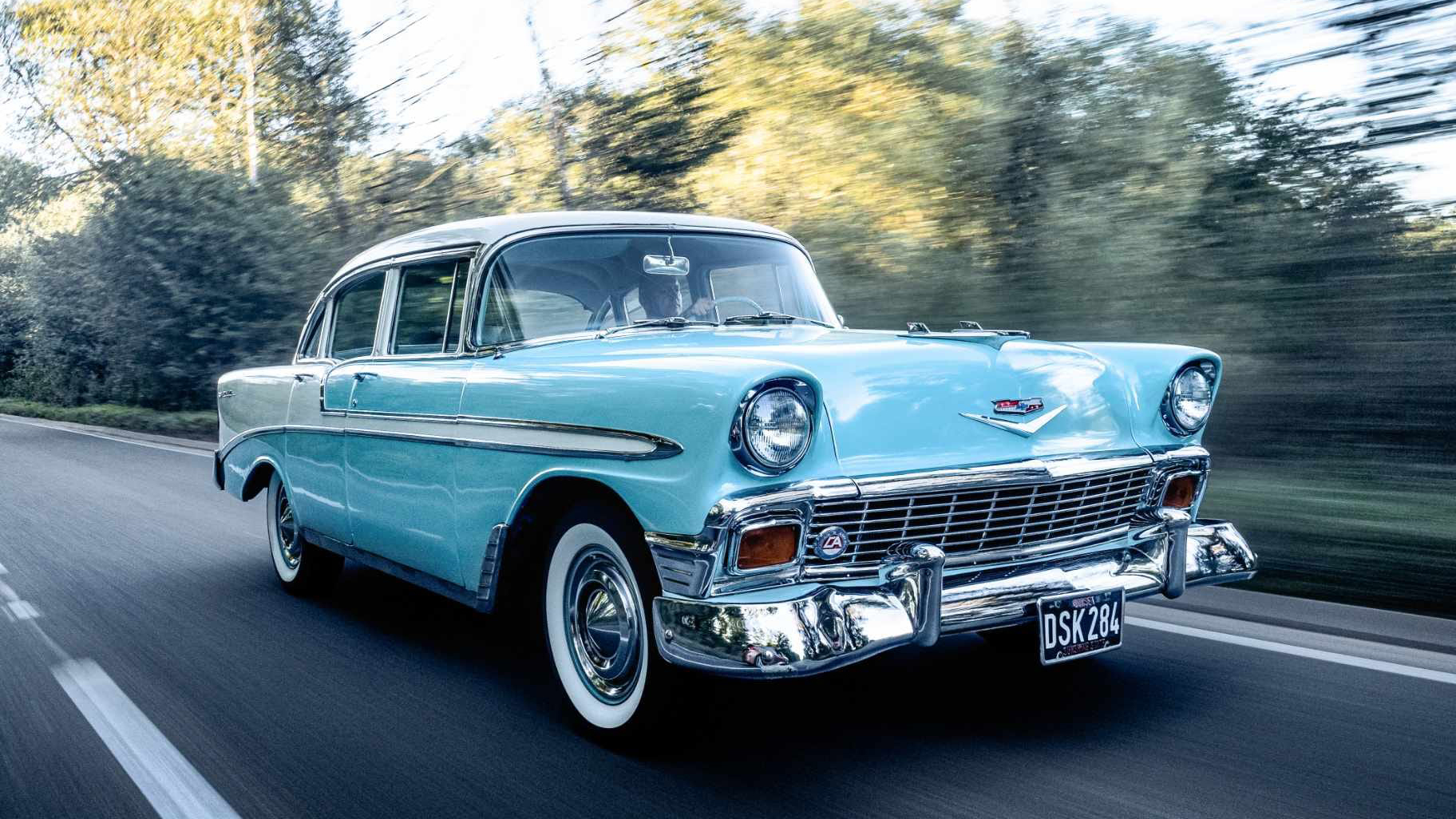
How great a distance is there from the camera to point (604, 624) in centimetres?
341

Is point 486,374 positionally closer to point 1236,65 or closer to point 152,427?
point 1236,65

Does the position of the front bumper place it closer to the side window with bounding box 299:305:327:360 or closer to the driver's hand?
the driver's hand

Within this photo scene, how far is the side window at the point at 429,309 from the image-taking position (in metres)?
4.34

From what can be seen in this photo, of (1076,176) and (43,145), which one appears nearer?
(1076,176)

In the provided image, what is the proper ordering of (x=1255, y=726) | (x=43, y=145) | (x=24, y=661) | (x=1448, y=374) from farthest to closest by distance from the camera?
(x=43, y=145) < (x=1448, y=374) < (x=24, y=661) < (x=1255, y=726)

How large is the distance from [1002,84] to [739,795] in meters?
7.81

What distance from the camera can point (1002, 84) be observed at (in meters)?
9.57

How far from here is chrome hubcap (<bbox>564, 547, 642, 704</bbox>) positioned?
10.9 ft

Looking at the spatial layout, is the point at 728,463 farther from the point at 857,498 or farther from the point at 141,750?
the point at 141,750

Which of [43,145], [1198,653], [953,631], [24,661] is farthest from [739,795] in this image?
[43,145]

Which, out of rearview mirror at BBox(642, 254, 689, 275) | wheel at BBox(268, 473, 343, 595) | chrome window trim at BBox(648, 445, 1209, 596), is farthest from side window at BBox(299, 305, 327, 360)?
chrome window trim at BBox(648, 445, 1209, 596)

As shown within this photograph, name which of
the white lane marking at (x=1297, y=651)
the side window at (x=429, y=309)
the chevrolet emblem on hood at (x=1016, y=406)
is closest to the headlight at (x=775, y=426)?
the chevrolet emblem on hood at (x=1016, y=406)

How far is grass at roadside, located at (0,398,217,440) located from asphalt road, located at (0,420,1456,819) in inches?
542

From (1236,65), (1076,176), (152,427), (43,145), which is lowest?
(152,427)
